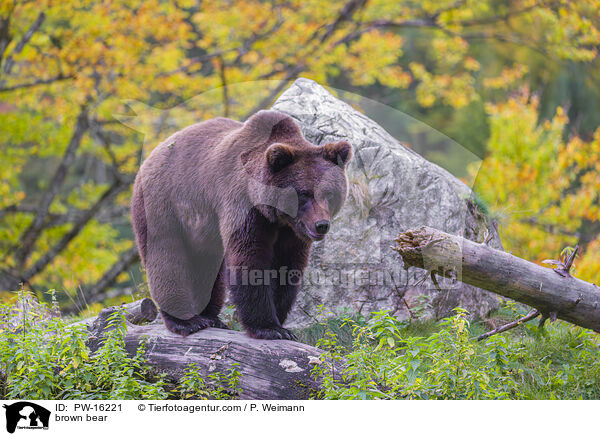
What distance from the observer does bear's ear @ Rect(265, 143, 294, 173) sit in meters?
4.31

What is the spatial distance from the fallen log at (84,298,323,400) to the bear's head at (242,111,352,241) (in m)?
0.87

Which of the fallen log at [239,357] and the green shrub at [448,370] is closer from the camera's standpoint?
the green shrub at [448,370]

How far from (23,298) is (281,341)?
6.59 feet

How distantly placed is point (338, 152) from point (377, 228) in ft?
5.17

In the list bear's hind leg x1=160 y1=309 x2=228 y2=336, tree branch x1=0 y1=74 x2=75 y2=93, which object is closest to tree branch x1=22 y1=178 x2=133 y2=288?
tree branch x1=0 y1=74 x2=75 y2=93

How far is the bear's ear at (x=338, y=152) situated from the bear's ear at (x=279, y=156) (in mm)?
274

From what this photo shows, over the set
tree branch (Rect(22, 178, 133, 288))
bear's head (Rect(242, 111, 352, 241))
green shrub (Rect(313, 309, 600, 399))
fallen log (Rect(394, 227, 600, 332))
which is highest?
bear's head (Rect(242, 111, 352, 241))

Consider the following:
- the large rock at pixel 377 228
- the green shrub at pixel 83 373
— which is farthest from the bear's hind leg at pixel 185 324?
the large rock at pixel 377 228

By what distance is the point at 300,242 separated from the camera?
186 inches

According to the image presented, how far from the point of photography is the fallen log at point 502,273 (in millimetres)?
4070

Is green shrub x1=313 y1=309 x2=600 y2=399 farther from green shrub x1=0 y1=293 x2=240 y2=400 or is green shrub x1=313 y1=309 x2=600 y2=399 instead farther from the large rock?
the large rock

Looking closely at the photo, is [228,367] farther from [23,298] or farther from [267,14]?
[267,14]

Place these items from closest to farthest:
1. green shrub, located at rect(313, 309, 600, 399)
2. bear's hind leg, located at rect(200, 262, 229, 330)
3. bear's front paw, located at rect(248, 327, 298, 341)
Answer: green shrub, located at rect(313, 309, 600, 399), bear's front paw, located at rect(248, 327, 298, 341), bear's hind leg, located at rect(200, 262, 229, 330)
